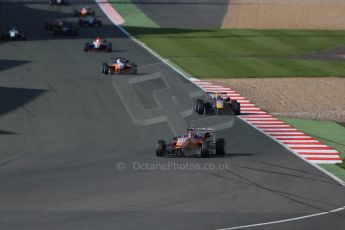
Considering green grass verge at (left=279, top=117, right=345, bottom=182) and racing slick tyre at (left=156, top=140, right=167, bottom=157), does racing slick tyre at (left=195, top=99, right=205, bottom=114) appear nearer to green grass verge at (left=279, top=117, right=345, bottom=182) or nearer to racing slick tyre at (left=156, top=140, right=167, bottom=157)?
green grass verge at (left=279, top=117, right=345, bottom=182)

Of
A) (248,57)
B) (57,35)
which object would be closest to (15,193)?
(248,57)

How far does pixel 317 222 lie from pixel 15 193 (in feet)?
30.1

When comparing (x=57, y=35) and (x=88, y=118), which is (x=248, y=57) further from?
(x=88, y=118)

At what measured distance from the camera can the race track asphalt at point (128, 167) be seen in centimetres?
2589

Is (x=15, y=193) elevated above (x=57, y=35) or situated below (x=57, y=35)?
below

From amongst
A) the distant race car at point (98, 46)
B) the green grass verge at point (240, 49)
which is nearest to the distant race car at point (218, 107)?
the green grass verge at point (240, 49)

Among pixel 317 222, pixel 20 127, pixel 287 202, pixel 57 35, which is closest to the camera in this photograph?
pixel 317 222

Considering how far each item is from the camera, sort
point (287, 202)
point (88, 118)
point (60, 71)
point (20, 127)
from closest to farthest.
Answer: point (287, 202) → point (20, 127) → point (88, 118) → point (60, 71)

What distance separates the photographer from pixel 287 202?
92.1 ft
